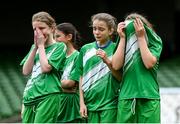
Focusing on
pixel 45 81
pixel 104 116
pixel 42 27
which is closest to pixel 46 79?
pixel 45 81

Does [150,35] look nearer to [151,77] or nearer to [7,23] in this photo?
[151,77]

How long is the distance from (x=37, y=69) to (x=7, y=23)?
9051mm

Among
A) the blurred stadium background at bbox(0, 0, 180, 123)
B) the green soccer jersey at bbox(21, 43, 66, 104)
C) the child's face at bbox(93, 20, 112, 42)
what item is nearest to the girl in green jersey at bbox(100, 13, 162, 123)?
the child's face at bbox(93, 20, 112, 42)

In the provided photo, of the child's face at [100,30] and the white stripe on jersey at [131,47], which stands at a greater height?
the child's face at [100,30]

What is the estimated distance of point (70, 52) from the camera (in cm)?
528

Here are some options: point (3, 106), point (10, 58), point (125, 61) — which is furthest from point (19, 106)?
point (125, 61)

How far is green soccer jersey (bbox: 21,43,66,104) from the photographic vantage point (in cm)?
488

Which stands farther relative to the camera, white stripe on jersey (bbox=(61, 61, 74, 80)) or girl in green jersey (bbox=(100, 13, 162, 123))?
white stripe on jersey (bbox=(61, 61, 74, 80))

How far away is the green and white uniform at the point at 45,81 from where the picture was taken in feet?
16.0

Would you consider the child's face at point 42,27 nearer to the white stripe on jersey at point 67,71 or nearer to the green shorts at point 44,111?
the white stripe on jersey at point 67,71

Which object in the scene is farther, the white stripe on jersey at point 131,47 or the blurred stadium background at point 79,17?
the blurred stadium background at point 79,17

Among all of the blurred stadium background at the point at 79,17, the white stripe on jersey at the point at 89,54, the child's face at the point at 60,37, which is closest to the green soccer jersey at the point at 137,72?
the white stripe on jersey at the point at 89,54

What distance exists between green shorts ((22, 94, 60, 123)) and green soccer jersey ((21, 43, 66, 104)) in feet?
0.15

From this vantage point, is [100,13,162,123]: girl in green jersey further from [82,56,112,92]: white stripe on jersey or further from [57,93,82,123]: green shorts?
[57,93,82,123]: green shorts
